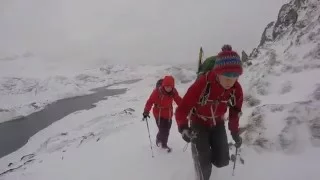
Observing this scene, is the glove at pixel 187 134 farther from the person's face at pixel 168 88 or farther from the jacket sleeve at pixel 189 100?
the person's face at pixel 168 88

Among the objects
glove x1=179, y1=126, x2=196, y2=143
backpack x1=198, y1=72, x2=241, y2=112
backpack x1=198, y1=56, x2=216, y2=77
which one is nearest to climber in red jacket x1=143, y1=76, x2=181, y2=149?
backpack x1=198, y1=56, x2=216, y2=77

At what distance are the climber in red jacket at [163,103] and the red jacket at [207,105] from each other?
8.54 feet

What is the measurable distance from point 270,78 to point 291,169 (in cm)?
606

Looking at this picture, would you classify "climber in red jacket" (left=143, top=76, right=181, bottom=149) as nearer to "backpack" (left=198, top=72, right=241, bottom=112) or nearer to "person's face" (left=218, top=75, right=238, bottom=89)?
"backpack" (left=198, top=72, right=241, bottom=112)

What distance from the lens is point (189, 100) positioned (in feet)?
15.3

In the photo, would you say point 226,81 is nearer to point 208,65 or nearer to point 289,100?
point 208,65

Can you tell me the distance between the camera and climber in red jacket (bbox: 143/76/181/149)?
7.77 meters

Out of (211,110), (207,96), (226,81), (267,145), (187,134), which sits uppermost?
(226,81)

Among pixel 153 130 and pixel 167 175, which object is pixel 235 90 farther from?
pixel 153 130

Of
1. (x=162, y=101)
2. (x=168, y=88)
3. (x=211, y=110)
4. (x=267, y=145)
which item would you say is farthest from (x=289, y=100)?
(x=211, y=110)

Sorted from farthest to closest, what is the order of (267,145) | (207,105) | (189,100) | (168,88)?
1. (168,88)
2. (267,145)
3. (207,105)
4. (189,100)

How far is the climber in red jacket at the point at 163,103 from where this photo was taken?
777cm

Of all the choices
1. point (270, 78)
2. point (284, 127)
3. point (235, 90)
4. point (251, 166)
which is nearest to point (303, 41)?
point (270, 78)

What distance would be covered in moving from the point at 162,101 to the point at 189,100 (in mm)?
3464
